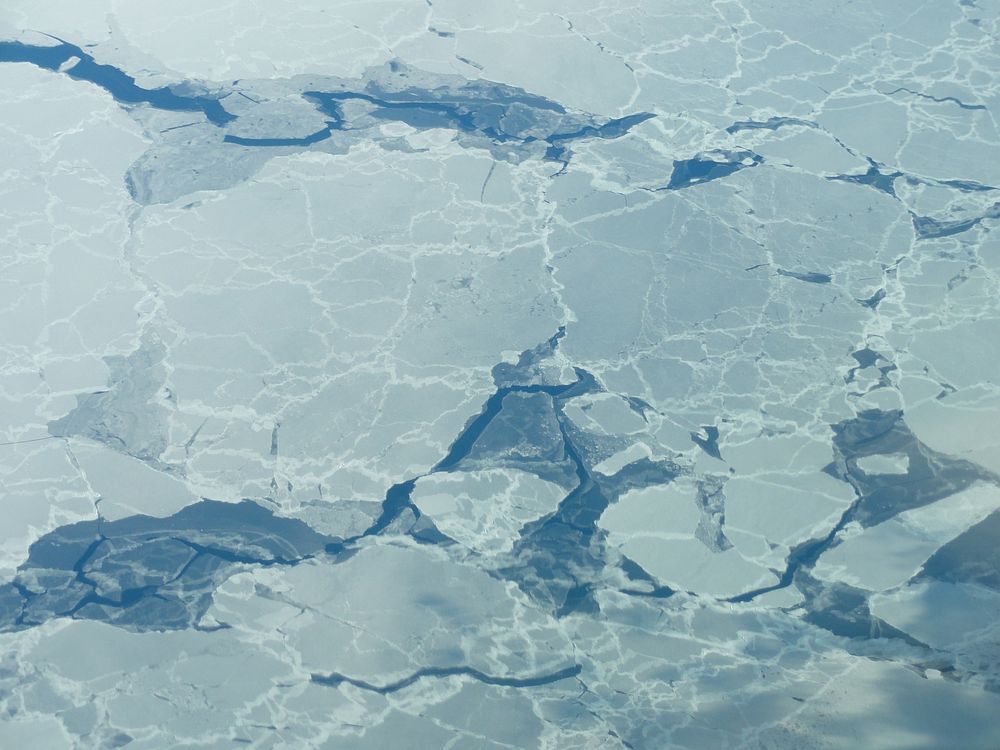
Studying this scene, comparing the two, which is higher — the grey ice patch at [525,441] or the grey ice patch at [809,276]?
the grey ice patch at [809,276]

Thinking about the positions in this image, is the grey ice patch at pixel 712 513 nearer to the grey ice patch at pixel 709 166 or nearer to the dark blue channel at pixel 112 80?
the grey ice patch at pixel 709 166

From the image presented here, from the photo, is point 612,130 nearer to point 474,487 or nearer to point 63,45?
point 474,487

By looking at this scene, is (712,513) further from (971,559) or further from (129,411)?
(129,411)

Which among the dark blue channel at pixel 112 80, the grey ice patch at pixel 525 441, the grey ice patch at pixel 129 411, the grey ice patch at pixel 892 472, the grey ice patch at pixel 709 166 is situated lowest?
the grey ice patch at pixel 129 411

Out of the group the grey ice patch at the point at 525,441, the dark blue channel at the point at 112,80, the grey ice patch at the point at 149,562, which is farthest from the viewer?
the dark blue channel at the point at 112,80

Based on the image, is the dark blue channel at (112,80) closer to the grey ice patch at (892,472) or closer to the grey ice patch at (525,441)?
the grey ice patch at (525,441)

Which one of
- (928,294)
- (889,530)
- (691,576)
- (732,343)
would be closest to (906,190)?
(928,294)

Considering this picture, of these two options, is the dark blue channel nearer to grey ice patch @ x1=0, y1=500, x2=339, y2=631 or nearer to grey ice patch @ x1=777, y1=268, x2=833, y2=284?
grey ice patch @ x1=0, y1=500, x2=339, y2=631

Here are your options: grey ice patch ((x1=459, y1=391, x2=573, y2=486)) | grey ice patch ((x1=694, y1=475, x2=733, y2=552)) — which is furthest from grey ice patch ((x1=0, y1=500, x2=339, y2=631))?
grey ice patch ((x1=694, y1=475, x2=733, y2=552))

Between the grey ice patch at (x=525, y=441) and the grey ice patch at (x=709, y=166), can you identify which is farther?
the grey ice patch at (x=709, y=166)

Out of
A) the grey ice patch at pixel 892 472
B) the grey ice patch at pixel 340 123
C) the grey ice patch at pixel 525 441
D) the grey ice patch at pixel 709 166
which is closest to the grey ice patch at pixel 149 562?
the grey ice patch at pixel 525 441

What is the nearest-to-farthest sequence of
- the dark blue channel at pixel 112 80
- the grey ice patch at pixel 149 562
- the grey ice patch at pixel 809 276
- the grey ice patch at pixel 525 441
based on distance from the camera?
1. the grey ice patch at pixel 149 562
2. the grey ice patch at pixel 525 441
3. the grey ice patch at pixel 809 276
4. the dark blue channel at pixel 112 80
